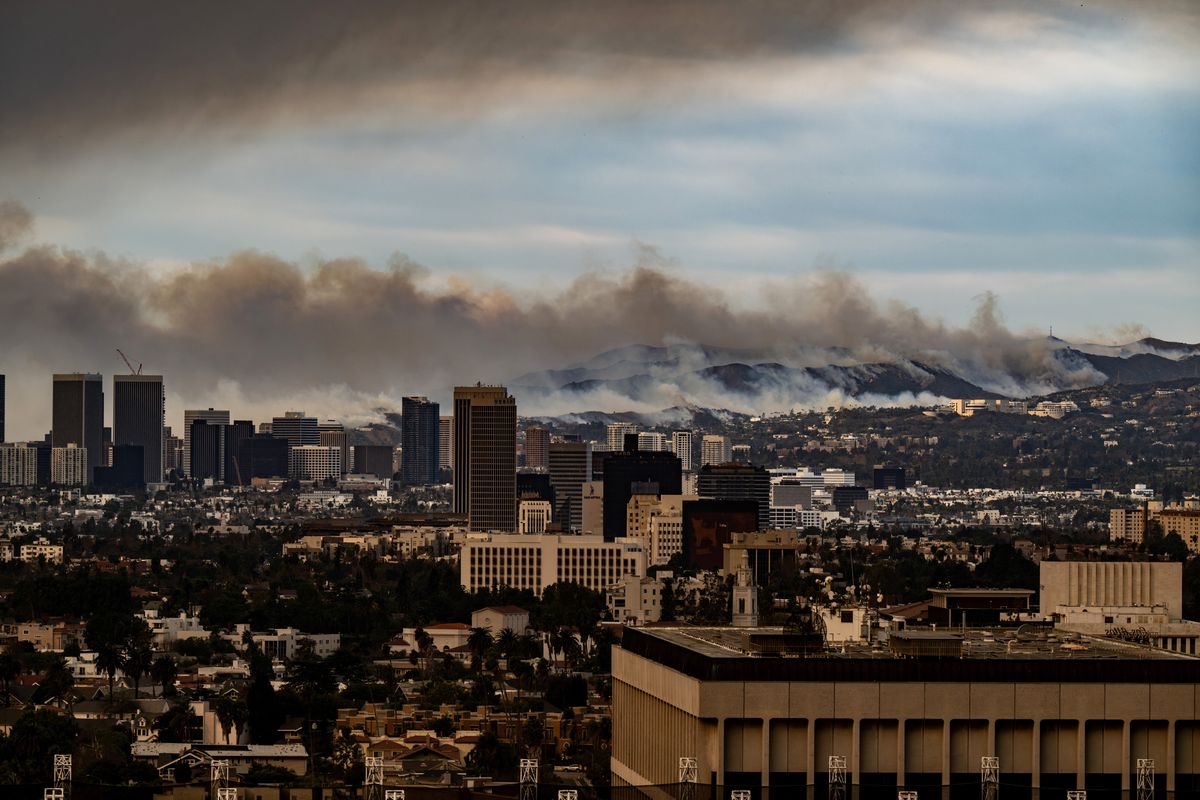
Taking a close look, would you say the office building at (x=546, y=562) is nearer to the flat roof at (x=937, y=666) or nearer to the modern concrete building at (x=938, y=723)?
the flat roof at (x=937, y=666)

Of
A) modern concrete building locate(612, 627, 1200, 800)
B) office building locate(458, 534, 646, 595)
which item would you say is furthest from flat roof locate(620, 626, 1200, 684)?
office building locate(458, 534, 646, 595)

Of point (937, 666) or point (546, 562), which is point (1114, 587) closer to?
point (937, 666)

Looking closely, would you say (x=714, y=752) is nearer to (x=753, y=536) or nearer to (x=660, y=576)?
(x=660, y=576)

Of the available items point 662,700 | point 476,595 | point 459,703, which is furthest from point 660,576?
point 662,700

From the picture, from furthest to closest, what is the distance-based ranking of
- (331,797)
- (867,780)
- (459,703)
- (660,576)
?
A: (660,576)
(459,703)
(331,797)
(867,780)

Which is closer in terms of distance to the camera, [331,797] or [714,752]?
[714,752]

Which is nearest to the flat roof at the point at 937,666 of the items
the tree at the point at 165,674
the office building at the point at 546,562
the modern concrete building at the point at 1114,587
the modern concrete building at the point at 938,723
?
the modern concrete building at the point at 938,723
